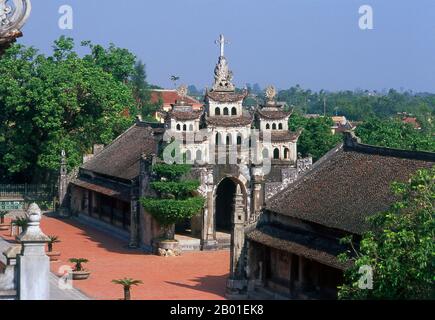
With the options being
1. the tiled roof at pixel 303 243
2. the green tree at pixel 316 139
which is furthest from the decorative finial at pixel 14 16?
the green tree at pixel 316 139

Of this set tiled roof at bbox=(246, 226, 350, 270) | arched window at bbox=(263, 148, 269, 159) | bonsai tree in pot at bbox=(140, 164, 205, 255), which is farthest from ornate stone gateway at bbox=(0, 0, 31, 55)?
arched window at bbox=(263, 148, 269, 159)

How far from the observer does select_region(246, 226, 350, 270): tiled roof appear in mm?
26641

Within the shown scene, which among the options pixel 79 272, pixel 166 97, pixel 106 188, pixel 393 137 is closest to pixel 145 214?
pixel 106 188

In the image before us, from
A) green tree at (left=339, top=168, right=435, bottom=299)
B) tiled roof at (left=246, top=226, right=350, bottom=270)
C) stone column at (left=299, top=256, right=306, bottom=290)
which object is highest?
green tree at (left=339, top=168, right=435, bottom=299)

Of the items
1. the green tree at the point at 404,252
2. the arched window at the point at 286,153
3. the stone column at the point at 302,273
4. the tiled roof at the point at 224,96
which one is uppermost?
the tiled roof at the point at 224,96

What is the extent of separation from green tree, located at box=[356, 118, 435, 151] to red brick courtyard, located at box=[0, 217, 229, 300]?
19.5m

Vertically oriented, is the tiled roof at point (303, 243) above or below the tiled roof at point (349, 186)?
below

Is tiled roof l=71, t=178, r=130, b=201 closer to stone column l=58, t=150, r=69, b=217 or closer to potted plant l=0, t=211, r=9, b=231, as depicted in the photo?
stone column l=58, t=150, r=69, b=217

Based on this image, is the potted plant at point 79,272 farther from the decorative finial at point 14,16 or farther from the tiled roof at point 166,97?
the tiled roof at point 166,97

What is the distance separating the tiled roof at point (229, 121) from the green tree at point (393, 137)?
15249 millimetres

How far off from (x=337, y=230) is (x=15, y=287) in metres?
15.2

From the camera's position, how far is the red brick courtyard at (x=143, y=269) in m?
31.3
